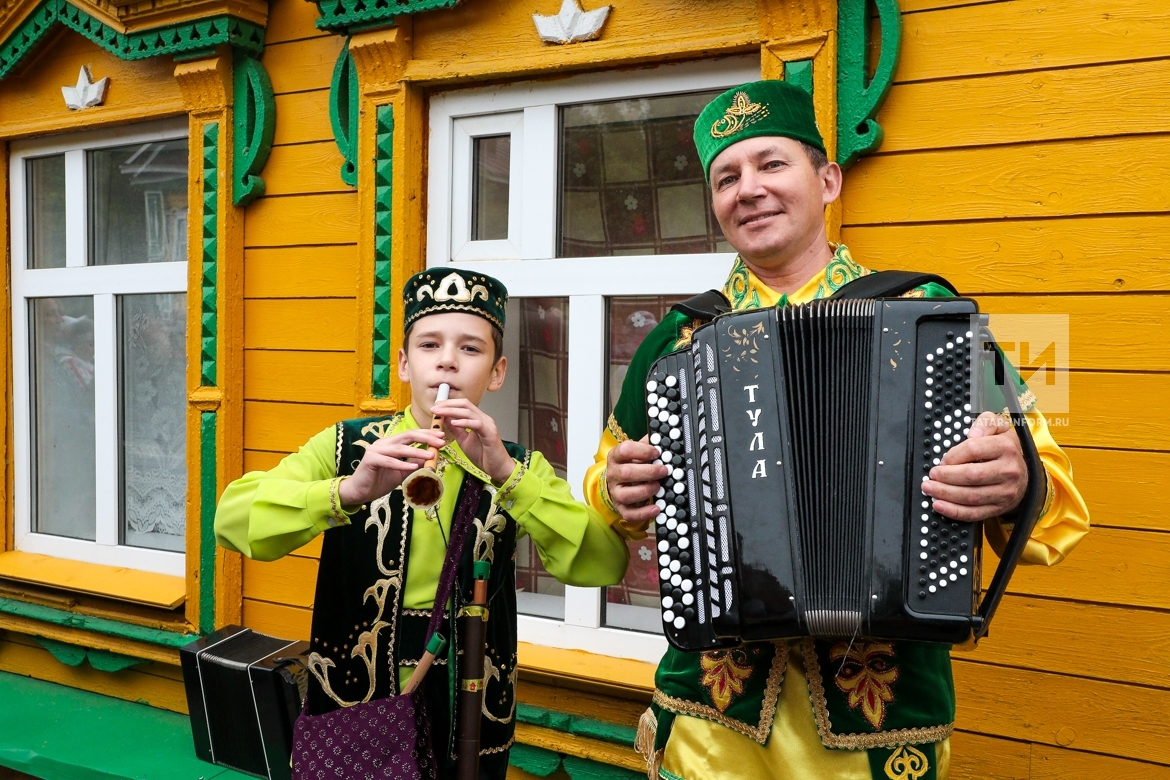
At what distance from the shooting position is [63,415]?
13.3 ft

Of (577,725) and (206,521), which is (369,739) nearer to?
(577,725)

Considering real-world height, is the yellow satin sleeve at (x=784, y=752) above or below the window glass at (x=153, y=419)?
below

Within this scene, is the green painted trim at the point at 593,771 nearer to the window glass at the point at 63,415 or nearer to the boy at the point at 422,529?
the boy at the point at 422,529

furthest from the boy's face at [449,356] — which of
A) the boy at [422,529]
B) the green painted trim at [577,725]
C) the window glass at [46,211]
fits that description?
the window glass at [46,211]

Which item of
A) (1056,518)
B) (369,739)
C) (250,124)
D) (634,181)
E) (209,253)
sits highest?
(250,124)

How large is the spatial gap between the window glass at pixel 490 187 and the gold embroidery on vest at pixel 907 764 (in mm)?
2006

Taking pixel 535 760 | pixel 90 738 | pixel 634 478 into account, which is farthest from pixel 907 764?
pixel 90 738

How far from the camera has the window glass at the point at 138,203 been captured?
12.0 feet

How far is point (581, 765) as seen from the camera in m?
2.79

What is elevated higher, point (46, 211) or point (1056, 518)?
point (46, 211)

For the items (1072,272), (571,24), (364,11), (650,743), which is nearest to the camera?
(650,743)

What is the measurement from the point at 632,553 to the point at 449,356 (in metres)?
1.24

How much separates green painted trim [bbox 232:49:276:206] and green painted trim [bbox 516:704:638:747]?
2037 mm

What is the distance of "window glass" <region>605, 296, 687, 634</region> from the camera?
2812mm
